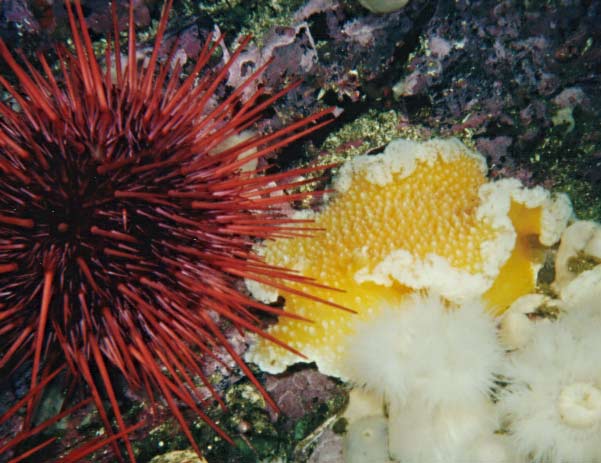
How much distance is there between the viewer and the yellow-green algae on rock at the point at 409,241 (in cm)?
257

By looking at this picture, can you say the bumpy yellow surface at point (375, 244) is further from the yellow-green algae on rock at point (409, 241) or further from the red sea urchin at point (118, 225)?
the red sea urchin at point (118, 225)

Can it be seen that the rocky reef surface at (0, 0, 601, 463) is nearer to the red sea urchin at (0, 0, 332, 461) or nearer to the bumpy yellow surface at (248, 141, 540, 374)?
the bumpy yellow surface at (248, 141, 540, 374)

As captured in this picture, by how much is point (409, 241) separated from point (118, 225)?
4.78 ft

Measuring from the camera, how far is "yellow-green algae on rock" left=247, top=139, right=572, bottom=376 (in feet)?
8.43

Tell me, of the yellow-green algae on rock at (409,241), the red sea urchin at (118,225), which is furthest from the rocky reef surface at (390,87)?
the red sea urchin at (118,225)

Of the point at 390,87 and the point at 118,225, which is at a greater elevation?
the point at 390,87

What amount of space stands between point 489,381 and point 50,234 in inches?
81.3

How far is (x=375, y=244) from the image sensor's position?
2623mm

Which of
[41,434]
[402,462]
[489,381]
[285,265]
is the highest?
[285,265]

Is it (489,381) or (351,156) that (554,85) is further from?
(489,381)

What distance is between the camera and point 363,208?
2.70m

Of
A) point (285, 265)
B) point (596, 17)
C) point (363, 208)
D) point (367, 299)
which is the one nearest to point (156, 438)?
point (285, 265)

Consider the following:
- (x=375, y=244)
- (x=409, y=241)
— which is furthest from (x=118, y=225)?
(x=409, y=241)

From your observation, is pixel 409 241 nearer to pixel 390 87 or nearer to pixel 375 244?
pixel 375 244
